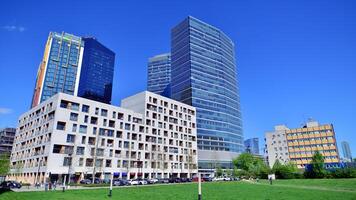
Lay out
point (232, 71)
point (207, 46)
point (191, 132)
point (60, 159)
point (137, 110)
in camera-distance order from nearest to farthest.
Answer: point (60, 159)
point (137, 110)
point (191, 132)
point (207, 46)
point (232, 71)

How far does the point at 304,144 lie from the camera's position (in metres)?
135

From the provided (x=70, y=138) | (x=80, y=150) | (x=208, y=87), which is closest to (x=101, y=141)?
(x=80, y=150)

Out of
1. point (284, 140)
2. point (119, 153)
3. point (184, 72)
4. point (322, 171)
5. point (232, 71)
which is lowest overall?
point (322, 171)

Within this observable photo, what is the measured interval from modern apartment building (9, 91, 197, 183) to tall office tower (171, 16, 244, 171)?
27.8m

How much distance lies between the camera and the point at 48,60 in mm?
177500

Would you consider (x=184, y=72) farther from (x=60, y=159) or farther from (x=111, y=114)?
(x=60, y=159)

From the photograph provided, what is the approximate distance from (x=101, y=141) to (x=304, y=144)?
354ft

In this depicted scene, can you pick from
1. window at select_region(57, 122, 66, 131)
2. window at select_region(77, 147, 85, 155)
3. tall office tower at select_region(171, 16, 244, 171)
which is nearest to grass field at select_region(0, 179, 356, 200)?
window at select_region(77, 147, 85, 155)

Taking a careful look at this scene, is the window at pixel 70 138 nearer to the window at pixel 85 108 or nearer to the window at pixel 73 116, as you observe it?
the window at pixel 73 116

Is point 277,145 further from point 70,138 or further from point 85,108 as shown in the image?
point 70,138

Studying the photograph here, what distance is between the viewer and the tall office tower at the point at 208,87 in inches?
5709

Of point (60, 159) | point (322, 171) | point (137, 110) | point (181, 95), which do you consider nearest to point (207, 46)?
point (181, 95)

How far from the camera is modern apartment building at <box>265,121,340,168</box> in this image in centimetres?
12800

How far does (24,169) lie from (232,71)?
14486 cm
